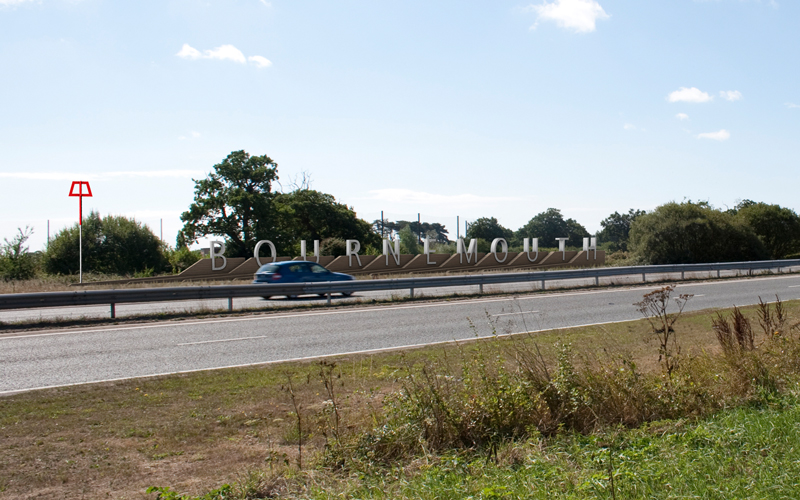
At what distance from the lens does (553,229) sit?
350 feet

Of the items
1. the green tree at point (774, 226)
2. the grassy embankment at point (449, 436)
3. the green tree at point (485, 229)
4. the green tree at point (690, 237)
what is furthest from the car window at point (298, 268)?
the green tree at point (485, 229)

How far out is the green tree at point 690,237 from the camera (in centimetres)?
4234

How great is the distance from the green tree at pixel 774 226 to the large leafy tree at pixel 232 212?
4050cm

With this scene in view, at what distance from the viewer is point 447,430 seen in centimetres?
507

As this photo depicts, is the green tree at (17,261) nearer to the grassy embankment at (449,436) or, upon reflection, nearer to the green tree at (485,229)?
the grassy embankment at (449,436)

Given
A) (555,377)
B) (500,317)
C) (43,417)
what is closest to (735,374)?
(555,377)

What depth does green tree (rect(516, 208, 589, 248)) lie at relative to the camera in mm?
106406

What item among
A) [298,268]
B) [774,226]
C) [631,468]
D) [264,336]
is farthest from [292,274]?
[774,226]

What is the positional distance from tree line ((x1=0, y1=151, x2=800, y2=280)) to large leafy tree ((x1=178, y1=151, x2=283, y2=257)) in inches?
3.3

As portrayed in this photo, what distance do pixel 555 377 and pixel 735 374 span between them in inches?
85.5

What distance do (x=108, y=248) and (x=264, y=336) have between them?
38.6 meters

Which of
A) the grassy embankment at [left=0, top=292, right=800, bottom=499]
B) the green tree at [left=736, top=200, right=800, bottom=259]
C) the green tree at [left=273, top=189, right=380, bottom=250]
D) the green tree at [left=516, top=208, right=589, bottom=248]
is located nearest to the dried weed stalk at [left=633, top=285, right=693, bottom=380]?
the grassy embankment at [left=0, top=292, right=800, bottom=499]

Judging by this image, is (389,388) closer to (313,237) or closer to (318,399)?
(318,399)

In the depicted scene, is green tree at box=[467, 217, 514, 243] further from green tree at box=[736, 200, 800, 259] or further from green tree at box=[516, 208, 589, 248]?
green tree at box=[736, 200, 800, 259]
